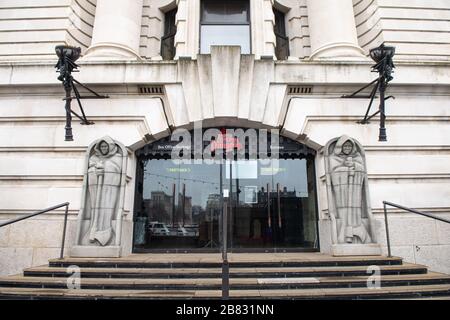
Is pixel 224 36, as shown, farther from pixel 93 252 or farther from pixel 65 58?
pixel 93 252

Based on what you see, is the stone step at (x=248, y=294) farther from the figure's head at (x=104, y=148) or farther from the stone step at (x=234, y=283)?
the figure's head at (x=104, y=148)

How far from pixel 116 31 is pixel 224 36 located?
3568 millimetres

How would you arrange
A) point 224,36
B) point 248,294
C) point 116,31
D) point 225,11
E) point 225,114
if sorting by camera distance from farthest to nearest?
point 225,11
point 224,36
point 116,31
point 225,114
point 248,294

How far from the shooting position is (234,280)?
598 cm

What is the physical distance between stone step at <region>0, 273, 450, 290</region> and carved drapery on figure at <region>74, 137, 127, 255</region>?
1.82 m

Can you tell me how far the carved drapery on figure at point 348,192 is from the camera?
8.08 meters

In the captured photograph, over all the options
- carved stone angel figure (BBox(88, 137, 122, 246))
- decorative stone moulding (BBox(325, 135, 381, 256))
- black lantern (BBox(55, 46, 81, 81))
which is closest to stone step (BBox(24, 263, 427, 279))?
decorative stone moulding (BBox(325, 135, 381, 256))

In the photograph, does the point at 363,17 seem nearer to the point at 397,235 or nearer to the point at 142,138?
the point at 397,235

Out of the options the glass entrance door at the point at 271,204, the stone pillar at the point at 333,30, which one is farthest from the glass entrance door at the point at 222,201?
the stone pillar at the point at 333,30

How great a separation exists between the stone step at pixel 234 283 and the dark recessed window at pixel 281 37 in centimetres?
806

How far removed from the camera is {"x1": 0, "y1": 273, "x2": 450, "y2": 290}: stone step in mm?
5758

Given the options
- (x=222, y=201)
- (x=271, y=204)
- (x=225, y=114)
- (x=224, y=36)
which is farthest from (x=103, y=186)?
(x=224, y=36)

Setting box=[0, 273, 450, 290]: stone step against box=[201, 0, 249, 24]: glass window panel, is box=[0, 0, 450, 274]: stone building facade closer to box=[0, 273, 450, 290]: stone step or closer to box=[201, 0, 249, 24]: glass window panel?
box=[201, 0, 249, 24]: glass window panel

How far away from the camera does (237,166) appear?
9.69m
